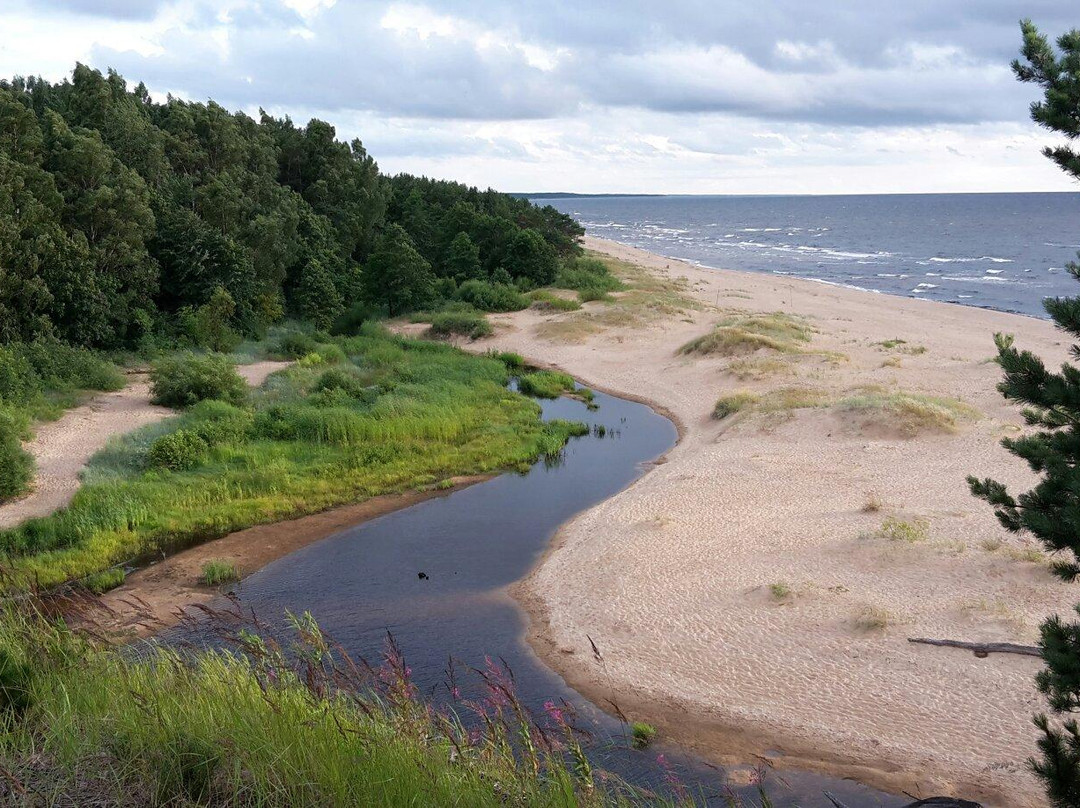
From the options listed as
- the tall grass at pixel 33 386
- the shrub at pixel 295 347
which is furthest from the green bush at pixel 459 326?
the tall grass at pixel 33 386

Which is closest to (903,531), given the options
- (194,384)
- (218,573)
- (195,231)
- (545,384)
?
(218,573)

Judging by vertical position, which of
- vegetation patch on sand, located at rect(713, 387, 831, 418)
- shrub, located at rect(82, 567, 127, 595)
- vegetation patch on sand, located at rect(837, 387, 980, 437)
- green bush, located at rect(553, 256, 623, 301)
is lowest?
shrub, located at rect(82, 567, 127, 595)

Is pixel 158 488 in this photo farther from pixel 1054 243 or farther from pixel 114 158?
pixel 1054 243

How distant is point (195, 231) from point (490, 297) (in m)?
20.1

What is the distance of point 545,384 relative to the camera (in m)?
40.3

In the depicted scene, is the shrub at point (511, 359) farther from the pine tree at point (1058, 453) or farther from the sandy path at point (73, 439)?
the pine tree at point (1058, 453)

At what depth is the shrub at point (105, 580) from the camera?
18.8 meters

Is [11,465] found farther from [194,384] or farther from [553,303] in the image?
[553,303]

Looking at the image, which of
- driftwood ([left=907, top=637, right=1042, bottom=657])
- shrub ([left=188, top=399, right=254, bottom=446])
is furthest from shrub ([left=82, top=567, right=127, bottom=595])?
driftwood ([left=907, top=637, right=1042, bottom=657])

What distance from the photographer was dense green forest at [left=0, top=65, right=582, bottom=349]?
3544 centimetres

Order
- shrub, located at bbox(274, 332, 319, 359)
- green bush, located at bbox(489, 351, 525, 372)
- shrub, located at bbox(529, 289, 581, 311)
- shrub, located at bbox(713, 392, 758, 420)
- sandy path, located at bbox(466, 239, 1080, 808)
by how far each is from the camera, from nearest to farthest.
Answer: sandy path, located at bbox(466, 239, 1080, 808)
shrub, located at bbox(713, 392, 758, 420)
shrub, located at bbox(274, 332, 319, 359)
green bush, located at bbox(489, 351, 525, 372)
shrub, located at bbox(529, 289, 581, 311)

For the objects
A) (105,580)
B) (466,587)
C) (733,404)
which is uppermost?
(733,404)

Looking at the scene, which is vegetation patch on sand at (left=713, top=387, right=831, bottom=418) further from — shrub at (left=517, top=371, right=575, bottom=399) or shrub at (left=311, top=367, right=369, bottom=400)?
shrub at (left=311, top=367, right=369, bottom=400)

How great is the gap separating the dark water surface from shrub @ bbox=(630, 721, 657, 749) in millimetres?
199
